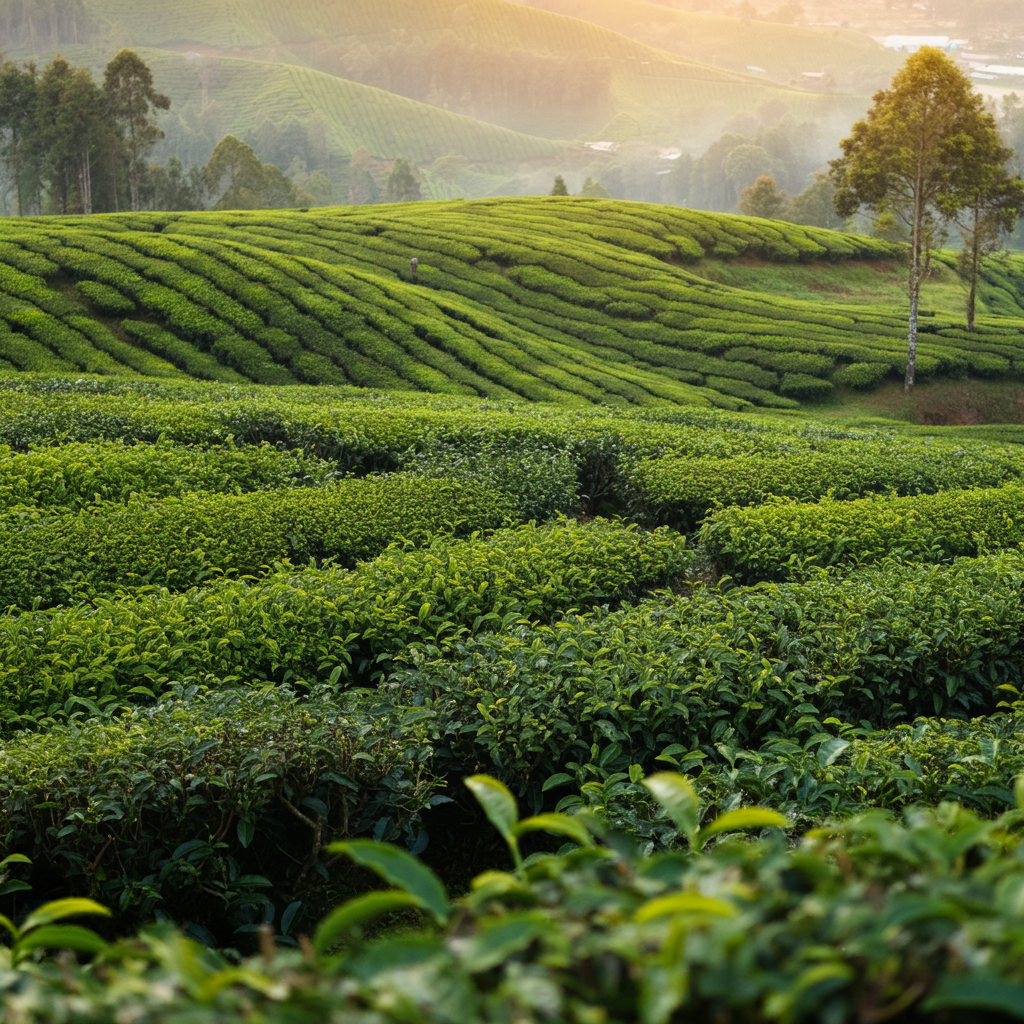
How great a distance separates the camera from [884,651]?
16.1ft

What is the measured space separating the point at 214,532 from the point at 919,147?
19.2 meters

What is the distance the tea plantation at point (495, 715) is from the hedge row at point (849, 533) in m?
0.03

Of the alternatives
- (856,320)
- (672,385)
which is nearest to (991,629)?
(672,385)

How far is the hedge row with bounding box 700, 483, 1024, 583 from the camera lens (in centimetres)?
676

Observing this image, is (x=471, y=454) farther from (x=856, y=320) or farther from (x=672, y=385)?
(x=856, y=320)

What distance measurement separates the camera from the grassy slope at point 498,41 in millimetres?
169000

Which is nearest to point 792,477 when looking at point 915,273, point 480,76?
point 915,273

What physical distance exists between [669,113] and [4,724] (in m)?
193

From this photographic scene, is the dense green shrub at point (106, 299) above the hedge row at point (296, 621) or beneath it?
above

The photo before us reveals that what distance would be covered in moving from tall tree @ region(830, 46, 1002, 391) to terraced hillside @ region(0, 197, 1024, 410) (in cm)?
350

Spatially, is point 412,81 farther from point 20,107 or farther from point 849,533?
point 849,533

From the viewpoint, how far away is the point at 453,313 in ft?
73.5

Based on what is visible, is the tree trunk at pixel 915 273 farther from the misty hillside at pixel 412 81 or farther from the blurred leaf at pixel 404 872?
the misty hillside at pixel 412 81

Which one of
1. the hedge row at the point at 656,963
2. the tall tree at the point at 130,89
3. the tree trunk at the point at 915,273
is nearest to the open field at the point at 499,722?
the hedge row at the point at 656,963
